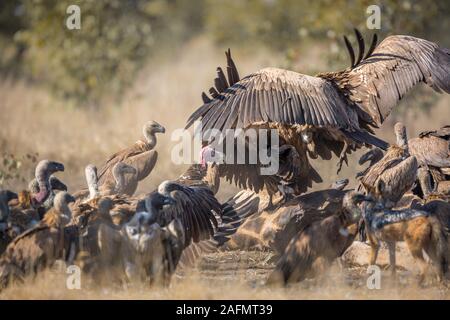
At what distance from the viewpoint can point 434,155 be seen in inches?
346

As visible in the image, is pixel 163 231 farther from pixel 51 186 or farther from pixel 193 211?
pixel 51 186

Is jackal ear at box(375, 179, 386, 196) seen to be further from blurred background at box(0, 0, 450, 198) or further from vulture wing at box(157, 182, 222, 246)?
blurred background at box(0, 0, 450, 198)

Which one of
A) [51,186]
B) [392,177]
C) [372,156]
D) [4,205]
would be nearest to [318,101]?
[392,177]

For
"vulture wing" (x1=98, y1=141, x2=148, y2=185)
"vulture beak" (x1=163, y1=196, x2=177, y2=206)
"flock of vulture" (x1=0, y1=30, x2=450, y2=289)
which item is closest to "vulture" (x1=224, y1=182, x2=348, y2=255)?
"flock of vulture" (x1=0, y1=30, x2=450, y2=289)

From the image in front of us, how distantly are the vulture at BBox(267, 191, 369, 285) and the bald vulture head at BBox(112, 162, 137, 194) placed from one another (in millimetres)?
2480

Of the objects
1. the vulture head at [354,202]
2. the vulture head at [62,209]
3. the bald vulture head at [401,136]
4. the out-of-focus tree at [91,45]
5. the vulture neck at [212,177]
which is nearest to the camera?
the vulture head at [62,209]

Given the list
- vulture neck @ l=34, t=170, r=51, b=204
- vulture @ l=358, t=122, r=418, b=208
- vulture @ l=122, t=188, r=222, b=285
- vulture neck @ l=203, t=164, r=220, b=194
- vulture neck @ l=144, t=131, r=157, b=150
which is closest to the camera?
vulture @ l=122, t=188, r=222, b=285

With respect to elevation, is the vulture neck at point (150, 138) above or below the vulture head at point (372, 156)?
above

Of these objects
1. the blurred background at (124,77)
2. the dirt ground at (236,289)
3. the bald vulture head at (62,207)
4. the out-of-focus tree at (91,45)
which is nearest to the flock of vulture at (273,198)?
the bald vulture head at (62,207)

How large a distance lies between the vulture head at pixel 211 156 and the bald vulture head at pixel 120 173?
0.78 meters

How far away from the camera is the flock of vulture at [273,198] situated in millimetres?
6613

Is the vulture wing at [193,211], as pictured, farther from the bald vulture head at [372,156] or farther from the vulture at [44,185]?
the bald vulture head at [372,156]

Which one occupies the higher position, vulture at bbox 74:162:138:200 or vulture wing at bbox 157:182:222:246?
vulture at bbox 74:162:138:200

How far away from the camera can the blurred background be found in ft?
40.9
